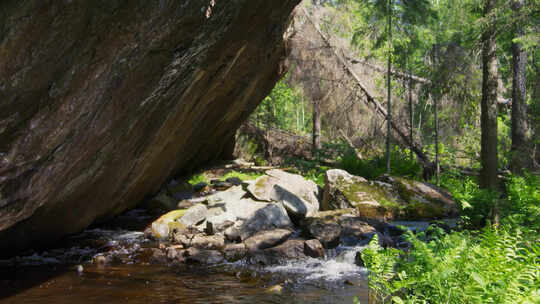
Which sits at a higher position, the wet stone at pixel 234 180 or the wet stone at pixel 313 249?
the wet stone at pixel 234 180

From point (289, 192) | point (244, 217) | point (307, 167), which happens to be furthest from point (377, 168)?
point (244, 217)

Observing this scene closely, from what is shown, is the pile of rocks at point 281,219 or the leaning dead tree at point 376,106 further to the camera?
the leaning dead tree at point 376,106

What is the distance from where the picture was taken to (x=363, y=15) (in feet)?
56.8

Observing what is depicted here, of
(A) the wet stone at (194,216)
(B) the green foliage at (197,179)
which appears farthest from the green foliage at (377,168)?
(A) the wet stone at (194,216)

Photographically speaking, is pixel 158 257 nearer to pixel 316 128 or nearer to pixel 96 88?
pixel 96 88

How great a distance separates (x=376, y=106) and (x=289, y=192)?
892cm

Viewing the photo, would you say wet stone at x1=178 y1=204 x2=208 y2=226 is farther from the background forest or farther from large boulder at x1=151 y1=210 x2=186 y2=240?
the background forest

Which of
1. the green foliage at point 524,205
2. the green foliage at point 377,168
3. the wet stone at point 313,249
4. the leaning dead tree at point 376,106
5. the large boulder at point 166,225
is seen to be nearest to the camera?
the green foliage at point 524,205

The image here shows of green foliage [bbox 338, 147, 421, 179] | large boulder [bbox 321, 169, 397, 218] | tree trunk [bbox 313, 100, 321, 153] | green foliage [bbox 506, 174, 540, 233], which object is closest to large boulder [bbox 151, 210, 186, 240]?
large boulder [bbox 321, 169, 397, 218]

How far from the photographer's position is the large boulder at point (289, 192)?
1046 cm

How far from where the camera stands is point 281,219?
31.8 feet

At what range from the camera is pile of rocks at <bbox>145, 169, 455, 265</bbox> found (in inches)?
317

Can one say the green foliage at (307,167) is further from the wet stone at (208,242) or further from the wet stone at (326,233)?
the wet stone at (208,242)

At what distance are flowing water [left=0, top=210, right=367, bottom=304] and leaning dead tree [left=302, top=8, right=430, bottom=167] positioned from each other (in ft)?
35.8
